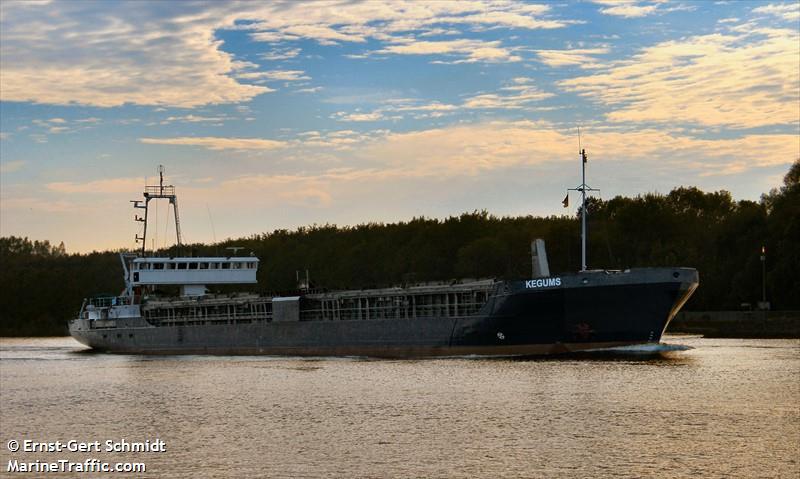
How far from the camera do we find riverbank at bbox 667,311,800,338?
76875mm

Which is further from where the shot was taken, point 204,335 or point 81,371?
point 204,335

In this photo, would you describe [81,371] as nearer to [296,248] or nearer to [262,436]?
[262,436]

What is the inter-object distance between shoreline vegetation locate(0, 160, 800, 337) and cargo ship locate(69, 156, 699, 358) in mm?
3905

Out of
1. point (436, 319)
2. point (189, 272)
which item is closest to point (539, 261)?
point (436, 319)

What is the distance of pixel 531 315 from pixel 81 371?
2740 centimetres

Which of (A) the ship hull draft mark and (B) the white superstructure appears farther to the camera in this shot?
(B) the white superstructure

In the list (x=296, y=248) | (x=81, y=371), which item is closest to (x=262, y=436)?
(x=81, y=371)

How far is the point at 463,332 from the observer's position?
5428cm

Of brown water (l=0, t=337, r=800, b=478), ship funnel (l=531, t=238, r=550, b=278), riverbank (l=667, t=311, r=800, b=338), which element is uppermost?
ship funnel (l=531, t=238, r=550, b=278)

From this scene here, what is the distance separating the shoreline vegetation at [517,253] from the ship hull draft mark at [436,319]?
4.63 meters

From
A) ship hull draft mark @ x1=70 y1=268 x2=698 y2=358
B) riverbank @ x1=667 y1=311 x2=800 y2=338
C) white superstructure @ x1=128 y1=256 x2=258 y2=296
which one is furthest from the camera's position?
riverbank @ x1=667 y1=311 x2=800 y2=338

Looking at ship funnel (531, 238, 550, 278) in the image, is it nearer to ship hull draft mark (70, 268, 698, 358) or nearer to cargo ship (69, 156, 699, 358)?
cargo ship (69, 156, 699, 358)

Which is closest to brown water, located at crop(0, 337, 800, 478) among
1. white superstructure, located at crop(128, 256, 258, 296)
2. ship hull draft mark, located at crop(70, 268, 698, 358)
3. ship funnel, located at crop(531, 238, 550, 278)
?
ship hull draft mark, located at crop(70, 268, 698, 358)

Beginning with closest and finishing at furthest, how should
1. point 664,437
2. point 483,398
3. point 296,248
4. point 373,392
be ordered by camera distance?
point 664,437 → point 483,398 → point 373,392 → point 296,248
